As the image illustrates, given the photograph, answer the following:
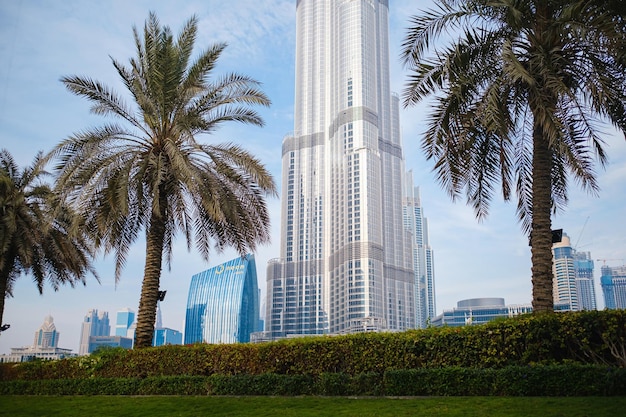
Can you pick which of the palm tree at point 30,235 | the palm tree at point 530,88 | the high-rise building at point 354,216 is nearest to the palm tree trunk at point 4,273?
the palm tree at point 30,235

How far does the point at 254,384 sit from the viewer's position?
1358cm

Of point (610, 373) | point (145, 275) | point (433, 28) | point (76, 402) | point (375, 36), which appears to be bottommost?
point (76, 402)

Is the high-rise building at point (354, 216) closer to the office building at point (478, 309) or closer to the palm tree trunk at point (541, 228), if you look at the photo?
the office building at point (478, 309)

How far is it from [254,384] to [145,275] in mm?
6645

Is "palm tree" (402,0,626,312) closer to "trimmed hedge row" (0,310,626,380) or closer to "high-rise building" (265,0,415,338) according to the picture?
"trimmed hedge row" (0,310,626,380)

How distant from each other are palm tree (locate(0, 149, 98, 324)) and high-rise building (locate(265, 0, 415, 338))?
137 metres

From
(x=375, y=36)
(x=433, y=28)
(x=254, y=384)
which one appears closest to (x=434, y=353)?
(x=254, y=384)

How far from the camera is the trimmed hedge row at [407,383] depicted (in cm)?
1009

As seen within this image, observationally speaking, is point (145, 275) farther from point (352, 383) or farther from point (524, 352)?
point (524, 352)

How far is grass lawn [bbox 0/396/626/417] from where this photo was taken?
8.93m

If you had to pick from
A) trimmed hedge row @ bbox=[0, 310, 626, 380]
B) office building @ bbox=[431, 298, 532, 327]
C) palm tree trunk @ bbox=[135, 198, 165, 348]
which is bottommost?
trimmed hedge row @ bbox=[0, 310, 626, 380]

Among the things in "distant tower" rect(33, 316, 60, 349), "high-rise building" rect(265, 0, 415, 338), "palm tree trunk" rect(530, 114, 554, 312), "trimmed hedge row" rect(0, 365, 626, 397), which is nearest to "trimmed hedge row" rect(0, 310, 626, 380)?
"trimmed hedge row" rect(0, 365, 626, 397)

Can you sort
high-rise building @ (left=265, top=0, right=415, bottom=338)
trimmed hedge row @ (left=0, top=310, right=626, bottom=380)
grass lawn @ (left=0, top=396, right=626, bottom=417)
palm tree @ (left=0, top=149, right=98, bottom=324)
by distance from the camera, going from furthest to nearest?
high-rise building @ (left=265, top=0, right=415, bottom=338), palm tree @ (left=0, top=149, right=98, bottom=324), trimmed hedge row @ (left=0, top=310, right=626, bottom=380), grass lawn @ (left=0, top=396, right=626, bottom=417)

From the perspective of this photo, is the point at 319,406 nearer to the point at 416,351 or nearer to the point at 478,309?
the point at 416,351
